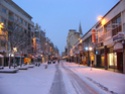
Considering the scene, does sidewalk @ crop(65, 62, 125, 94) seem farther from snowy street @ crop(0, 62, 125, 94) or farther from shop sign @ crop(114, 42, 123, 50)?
shop sign @ crop(114, 42, 123, 50)

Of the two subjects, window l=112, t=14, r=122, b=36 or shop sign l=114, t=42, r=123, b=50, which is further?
window l=112, t=14, r=122, b=36

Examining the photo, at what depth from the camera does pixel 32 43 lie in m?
130

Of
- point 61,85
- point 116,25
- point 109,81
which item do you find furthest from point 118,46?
point 61,85

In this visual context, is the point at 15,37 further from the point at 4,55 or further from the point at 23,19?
the point at 23,19

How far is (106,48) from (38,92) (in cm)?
3434

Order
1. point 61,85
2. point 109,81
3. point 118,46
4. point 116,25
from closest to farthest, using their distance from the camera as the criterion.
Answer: point 61,85, point 109,81, point 118,46, point 116,25

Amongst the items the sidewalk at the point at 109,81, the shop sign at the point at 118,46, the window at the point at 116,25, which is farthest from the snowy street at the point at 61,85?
the window at the point at 116,25

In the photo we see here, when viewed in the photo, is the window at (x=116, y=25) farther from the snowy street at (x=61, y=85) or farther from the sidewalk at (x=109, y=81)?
the snowy street at (x=61, y=85)

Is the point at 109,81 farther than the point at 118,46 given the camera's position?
No

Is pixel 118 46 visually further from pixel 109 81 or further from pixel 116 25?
pixel 109 81

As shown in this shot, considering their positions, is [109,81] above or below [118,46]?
below

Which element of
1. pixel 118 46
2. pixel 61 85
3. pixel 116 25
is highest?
pixel 116 25

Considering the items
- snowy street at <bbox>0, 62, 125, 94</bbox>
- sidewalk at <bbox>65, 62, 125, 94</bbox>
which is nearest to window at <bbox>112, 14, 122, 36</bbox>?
sidewalk at <bbox>65, 62, 125, 94</bbox>

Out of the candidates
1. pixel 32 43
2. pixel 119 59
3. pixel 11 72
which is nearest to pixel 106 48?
pixel 119 59
